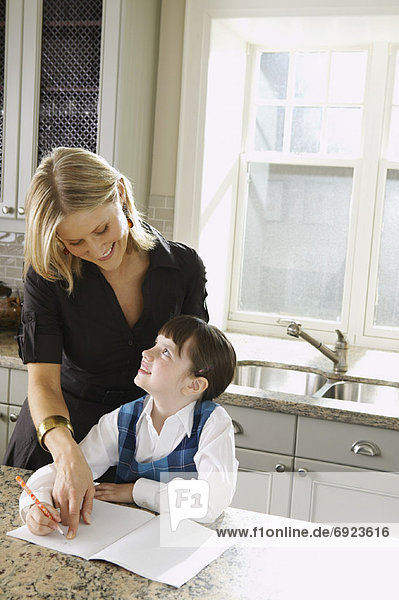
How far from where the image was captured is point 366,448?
2371 mm

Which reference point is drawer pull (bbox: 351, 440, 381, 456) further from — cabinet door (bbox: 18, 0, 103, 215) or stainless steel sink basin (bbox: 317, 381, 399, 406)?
cabinet door (bbox: 18, 0, 103, 215)

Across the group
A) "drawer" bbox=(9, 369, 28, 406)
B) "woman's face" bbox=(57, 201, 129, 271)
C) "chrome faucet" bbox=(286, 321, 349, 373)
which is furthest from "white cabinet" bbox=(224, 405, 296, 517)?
"woman's face" bbox=(57, 201, 129, 271)

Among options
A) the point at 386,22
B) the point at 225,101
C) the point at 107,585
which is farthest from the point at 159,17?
the point at 107,585

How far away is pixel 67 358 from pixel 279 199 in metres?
1.97

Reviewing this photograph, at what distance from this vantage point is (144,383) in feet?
5.16

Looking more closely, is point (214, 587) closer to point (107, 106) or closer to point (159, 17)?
point (107, 106)

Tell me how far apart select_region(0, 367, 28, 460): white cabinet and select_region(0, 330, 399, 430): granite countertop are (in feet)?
0.13

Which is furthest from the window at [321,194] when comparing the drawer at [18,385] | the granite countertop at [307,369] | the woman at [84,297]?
the woman at [84,297]

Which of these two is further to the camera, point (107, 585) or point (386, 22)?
point (386, 22)

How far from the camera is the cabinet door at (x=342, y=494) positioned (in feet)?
7.81

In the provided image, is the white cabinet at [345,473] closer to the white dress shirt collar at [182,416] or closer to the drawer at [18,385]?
the white dress shirt collar at [182,416]

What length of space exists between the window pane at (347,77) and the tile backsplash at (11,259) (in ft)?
5.80

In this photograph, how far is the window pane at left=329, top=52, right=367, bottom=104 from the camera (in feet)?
11.2

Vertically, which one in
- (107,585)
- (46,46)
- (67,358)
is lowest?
(107,585)
